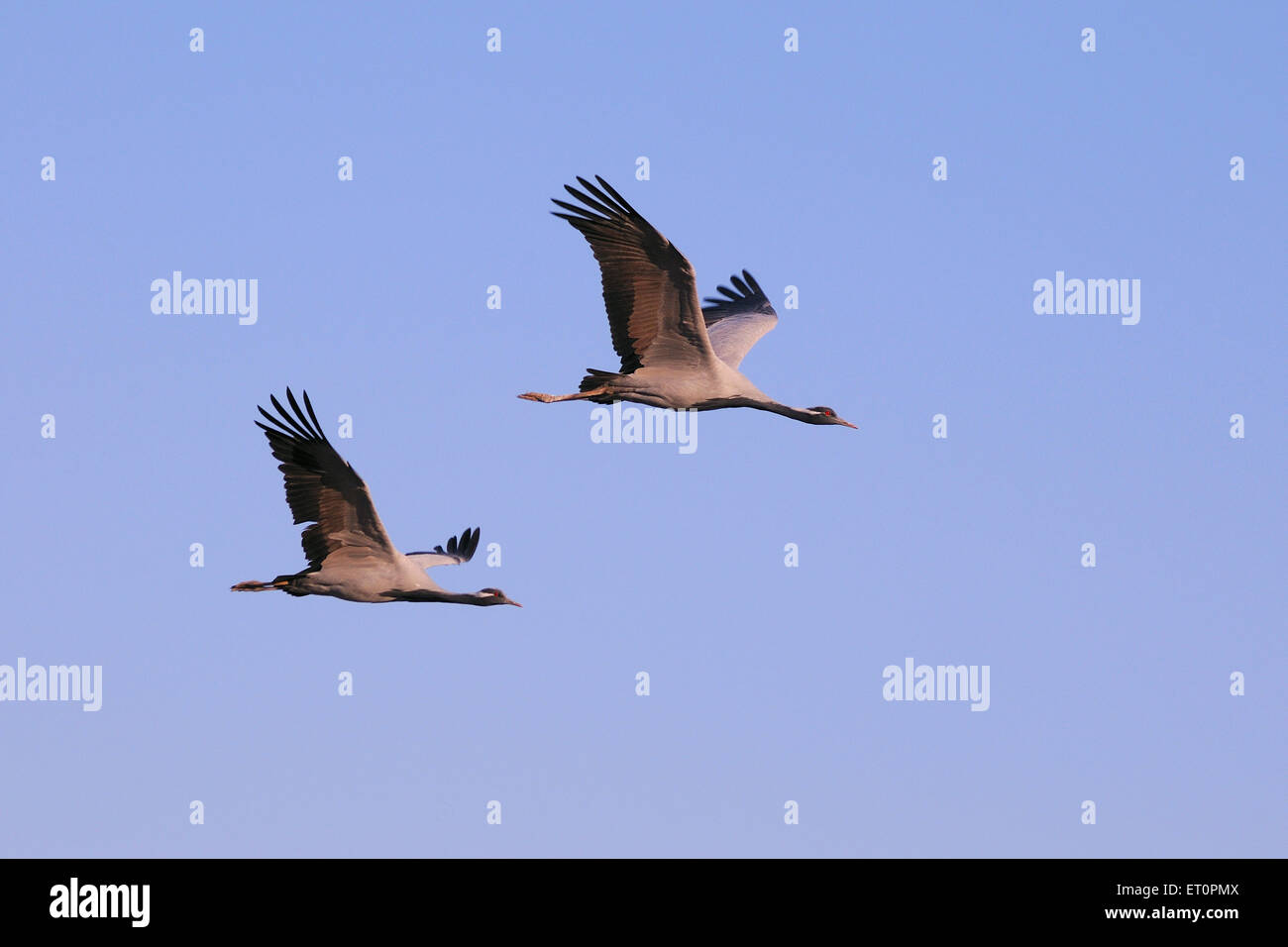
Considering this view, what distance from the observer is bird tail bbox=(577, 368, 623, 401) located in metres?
27.6

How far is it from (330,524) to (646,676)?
720 centimetres

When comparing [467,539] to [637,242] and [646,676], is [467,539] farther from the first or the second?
[637,242]

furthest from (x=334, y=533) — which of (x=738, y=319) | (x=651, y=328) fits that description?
(x=738, y=319)

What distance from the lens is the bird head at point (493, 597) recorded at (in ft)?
93.0

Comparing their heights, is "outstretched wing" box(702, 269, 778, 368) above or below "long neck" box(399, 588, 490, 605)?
above

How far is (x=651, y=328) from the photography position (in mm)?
26969

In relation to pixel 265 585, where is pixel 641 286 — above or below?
above

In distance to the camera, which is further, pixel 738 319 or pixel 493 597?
pixel 738 319

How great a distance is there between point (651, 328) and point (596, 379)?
4.19 feet

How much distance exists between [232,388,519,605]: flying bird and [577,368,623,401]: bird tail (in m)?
3.51

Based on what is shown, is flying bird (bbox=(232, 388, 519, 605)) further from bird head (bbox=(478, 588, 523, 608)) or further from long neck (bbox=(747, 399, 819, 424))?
long neck (bbox=(747, 399, 819, 424))

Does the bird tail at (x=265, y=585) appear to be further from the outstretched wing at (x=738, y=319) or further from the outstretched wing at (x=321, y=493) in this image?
the outstretched wing at (x=738, y=319)

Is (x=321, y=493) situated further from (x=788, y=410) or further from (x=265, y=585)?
(x=788, y=410)

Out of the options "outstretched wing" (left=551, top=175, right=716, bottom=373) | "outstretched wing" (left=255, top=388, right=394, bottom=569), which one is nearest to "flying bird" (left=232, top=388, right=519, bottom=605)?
"outstretched wing" (left=255, top=388, right=394, bottom=569)
